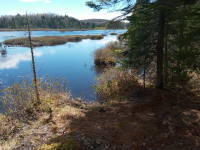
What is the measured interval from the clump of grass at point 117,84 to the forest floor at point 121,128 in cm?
292

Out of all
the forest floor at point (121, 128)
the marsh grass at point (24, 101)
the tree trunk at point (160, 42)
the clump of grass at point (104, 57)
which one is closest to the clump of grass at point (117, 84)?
the tree trunk at point (160, 42)

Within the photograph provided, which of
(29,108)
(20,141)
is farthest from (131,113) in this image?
(29,108)

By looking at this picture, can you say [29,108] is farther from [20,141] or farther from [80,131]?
[80,131]

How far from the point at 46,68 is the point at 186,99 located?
15.3 m

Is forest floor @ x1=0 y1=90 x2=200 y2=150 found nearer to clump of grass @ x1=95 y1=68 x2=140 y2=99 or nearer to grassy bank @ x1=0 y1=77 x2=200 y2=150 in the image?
grassy bank @ x1=0 y1=77 x2=200 y2=150

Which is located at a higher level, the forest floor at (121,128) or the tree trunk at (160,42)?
the tree trunk at (160,42)

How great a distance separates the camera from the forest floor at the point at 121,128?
4146mm

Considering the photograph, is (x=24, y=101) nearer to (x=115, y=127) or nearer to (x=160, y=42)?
(x=115, y=127)

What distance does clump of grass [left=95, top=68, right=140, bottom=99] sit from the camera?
986cm

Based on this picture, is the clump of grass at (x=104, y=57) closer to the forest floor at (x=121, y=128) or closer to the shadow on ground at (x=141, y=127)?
the shadow on ground at (x=141, y=127)

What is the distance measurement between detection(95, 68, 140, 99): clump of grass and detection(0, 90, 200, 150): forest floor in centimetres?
292

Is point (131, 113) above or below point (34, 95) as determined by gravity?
below

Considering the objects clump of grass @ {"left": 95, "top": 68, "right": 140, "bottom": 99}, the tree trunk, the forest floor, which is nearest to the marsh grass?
the forest floor

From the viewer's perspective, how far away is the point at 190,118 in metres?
5.14
